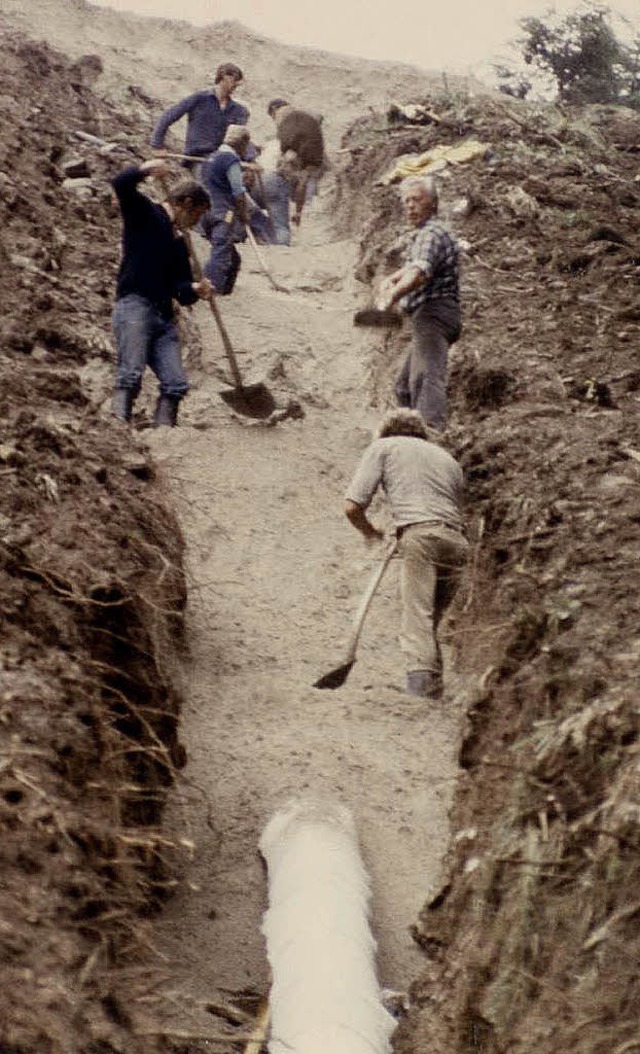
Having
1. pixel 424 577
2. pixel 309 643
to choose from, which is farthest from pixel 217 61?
pixel 424 577

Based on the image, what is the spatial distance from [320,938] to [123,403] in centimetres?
398

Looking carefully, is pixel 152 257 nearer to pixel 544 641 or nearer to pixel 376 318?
pixel 544 641

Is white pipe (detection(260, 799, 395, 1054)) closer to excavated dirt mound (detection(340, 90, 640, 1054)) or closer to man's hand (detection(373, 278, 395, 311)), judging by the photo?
excavated dirt mound (detection(340, 90, 640, 1054))

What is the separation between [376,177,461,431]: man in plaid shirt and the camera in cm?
807

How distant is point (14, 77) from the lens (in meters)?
15.0

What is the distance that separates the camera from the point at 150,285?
7.88 metres

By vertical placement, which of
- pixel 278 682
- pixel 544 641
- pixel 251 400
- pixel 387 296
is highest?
pixel 387 296

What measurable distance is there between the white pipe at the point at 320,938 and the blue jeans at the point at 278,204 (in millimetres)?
9833

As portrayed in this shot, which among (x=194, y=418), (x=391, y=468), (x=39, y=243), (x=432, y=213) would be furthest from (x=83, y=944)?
(x=39, y=243)

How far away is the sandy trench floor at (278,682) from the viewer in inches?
218

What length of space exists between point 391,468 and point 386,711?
1321 mm

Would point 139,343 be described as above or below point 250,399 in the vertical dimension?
above

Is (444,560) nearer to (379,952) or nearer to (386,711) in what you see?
(386,711)

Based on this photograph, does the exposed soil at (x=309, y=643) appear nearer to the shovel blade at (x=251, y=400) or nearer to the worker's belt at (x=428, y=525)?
the shovel blade at (x=251, y=400)
